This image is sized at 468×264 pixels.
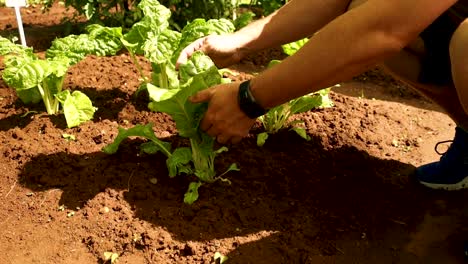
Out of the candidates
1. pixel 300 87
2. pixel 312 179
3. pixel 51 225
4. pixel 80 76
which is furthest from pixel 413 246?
pixel 80 76

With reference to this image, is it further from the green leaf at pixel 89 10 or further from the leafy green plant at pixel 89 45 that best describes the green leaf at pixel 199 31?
the green leaf at pixel 89 10

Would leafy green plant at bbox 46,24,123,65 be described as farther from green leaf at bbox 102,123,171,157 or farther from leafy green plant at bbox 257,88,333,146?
leafy green plant at bbox 257,88,333,146

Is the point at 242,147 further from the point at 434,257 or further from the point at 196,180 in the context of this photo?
the point at 434,257

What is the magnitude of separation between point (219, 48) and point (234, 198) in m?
0.64

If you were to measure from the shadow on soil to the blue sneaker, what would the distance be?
0.15ft

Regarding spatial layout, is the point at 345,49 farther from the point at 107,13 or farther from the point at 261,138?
the point at 107,13

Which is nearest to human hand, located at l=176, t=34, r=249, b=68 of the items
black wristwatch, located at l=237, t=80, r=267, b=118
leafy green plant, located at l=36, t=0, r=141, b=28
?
black wristwatch, located at l=237, t=80, r=267, b=118

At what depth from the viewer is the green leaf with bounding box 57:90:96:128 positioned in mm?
2518

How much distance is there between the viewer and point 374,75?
3574 millimetres

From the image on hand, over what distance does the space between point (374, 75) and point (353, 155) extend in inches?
45.6

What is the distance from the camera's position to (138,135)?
7.45 ft

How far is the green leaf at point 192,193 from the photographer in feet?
7.06

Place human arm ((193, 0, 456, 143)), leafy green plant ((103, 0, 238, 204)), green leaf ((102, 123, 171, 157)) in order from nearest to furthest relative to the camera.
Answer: human arm ((193, 0, 456, 143)) → leafy green plant ((103, 0, 238, 204)) → green leaf ((102, 123, 171, 157))

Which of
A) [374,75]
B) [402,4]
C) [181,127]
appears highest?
[402,4]
